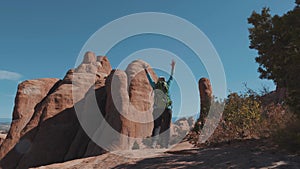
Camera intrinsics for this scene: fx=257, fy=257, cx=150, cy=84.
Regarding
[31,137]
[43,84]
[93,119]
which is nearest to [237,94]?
[93,119]

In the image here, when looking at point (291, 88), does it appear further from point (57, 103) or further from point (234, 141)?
point (57, 103)

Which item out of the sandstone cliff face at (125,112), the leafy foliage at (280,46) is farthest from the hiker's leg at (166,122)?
the leafy foliage at (280,46)

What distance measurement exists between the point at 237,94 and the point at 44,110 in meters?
18.2

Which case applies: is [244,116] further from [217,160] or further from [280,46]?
[217,160]

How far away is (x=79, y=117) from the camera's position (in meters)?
23.1

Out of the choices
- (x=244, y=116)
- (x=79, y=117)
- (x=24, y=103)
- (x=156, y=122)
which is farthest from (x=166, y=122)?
(x=24, y=103)

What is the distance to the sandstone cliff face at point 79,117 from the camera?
1794 centimetres

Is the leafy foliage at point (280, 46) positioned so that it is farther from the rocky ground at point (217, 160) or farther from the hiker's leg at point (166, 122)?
the hiker's leg at point (166, 122)

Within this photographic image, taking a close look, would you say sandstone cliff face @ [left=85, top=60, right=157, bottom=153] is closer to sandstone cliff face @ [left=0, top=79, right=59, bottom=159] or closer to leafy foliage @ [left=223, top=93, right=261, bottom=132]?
leafy foliage @ [left=223, top=93, right=261, bottom=132]

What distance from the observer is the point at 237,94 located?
12.6 meters

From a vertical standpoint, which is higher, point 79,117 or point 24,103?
point 24,103

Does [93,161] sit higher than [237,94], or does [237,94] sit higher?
[237,94]

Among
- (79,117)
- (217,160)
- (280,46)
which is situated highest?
(79,117)

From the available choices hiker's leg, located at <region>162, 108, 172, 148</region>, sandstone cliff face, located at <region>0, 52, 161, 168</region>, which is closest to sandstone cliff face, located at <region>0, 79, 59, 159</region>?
sandstone cliff face, located at <region>0, 52, 161, 168</region>
